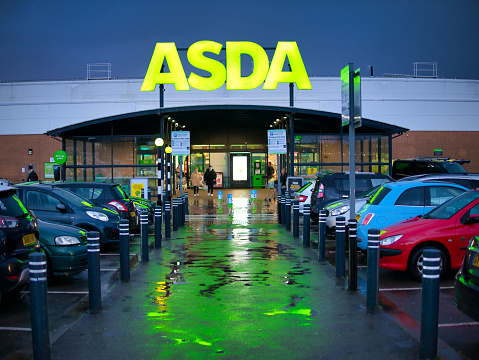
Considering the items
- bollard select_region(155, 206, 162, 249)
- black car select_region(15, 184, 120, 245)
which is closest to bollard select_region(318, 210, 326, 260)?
bollard select_region(155, 206, 162, 249)

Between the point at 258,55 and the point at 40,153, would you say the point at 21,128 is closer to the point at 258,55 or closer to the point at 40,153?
the point at 40,153

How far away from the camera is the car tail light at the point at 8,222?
7.07 meters

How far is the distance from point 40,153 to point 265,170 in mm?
16785

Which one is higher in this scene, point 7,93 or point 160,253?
point 7,93

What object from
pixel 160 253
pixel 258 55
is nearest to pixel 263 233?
pixel 160 253

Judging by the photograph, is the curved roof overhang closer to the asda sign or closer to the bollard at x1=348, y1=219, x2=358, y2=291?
the asda sign

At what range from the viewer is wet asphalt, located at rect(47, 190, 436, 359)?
5.91m

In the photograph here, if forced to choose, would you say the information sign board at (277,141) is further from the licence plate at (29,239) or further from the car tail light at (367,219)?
the licence plate at (29,239)

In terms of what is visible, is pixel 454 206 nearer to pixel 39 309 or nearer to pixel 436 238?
pixel 436 238

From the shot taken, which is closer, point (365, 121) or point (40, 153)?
point (365, 121)

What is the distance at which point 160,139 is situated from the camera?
27.4m

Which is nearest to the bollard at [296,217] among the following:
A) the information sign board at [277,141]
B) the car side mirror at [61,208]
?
the car side mirror at [61,208]

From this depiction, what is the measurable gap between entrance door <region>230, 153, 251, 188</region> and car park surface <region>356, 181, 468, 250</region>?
107ft

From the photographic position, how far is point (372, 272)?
7590mm
